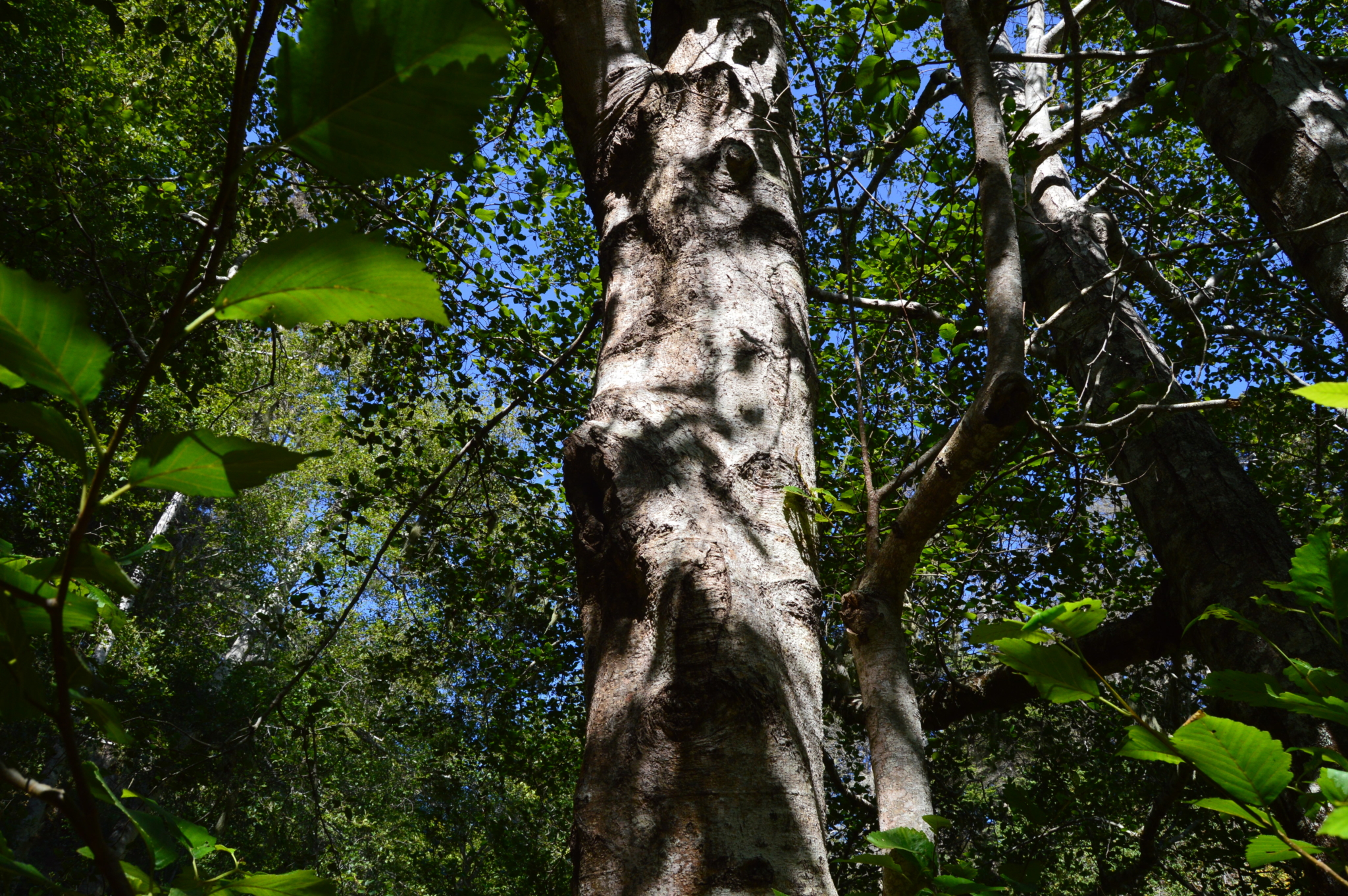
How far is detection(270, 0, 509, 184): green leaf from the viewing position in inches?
14.7

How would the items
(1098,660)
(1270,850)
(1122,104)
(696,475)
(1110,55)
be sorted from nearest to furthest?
(1270,850) → (696,475) → (1110,55) → (1098,660) → (1122,104)

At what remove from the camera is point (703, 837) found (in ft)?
3.06

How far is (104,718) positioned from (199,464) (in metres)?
0.27

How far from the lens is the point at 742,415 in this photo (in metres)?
1.35

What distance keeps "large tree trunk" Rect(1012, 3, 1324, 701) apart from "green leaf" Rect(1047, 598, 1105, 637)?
135 centimetres

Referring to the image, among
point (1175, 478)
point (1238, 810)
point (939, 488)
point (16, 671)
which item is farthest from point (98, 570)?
point (1175, 478)

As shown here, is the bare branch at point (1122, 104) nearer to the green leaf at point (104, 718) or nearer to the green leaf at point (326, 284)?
the green leaf at point (326, 284)

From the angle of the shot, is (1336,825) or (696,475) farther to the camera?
(696,475)

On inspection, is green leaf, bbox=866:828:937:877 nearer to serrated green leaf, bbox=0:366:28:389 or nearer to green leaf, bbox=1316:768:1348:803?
green leaf, bbox=1316:768:1348:803

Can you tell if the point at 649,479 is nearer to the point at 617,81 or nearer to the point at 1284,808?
the point at 617,81

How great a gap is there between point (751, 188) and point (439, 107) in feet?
4.28

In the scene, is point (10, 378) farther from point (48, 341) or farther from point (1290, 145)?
point (1290, 145)

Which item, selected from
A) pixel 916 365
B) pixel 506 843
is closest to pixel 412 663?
pixel 506 843

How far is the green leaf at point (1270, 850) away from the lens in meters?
0.62
